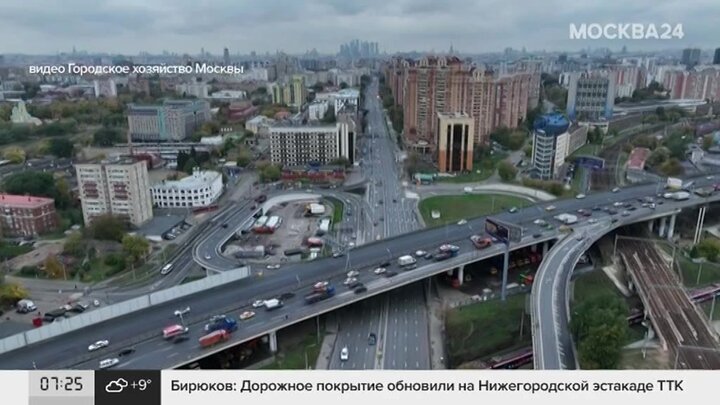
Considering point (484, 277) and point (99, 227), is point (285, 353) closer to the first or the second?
point (484, 277)

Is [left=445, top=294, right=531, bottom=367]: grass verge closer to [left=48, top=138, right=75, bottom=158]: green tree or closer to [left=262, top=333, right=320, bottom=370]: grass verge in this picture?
[left=262, top=333, right=320, bottom=370]: grass verge

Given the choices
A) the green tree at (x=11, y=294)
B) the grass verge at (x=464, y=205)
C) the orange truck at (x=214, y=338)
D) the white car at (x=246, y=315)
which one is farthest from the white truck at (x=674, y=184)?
the green tree at (x=11, y=294)

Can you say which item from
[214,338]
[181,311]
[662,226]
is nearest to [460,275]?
[214,338]

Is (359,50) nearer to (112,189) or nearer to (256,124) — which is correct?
(112,189)

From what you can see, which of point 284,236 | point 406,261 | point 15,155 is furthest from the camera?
point 15,155

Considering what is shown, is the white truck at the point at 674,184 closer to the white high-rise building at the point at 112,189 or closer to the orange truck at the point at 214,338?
the orange truck at the point at 214,338

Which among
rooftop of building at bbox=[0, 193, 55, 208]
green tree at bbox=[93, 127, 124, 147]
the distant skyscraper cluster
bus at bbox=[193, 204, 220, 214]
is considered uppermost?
the distant skyscraper cluster

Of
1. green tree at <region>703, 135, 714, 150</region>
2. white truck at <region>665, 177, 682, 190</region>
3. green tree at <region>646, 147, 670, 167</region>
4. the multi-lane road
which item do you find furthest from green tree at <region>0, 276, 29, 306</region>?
green tree at <region>703, 135, 714, 150</region>
